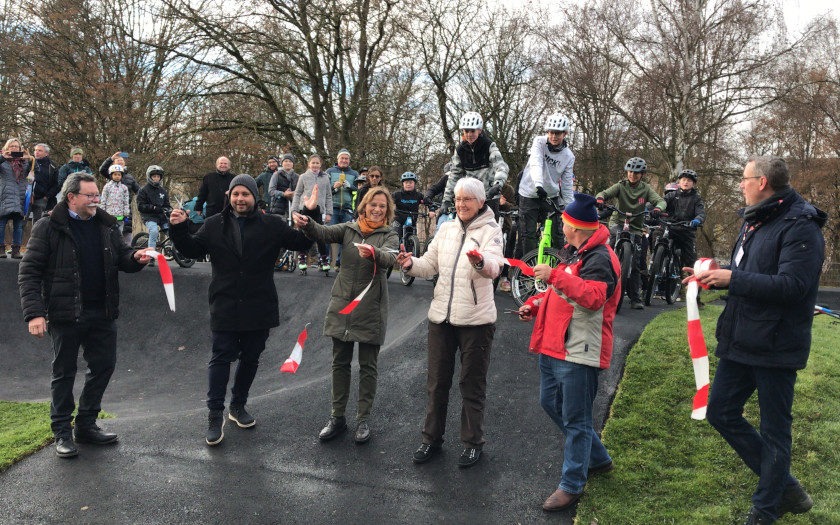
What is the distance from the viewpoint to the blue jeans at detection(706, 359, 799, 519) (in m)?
3.45

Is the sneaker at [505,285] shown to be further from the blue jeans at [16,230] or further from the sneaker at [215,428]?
the blue jeans at [16,230]

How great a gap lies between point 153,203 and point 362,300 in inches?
322

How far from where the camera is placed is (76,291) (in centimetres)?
477

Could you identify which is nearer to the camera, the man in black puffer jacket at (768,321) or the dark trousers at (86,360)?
the man in black puffer jacket at (768,321)

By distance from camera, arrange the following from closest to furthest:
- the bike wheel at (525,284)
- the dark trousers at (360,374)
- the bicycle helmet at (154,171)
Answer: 1. the dark trousers at (360,374)
2. the bike wheel at (525,284)
3. the bicycle helmet at (154,171)

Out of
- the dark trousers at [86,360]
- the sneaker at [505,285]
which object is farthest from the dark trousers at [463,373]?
the sneaker at [505,285]

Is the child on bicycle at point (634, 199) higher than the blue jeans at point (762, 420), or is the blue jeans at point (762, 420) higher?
the child on bicycle at point (634, 199)

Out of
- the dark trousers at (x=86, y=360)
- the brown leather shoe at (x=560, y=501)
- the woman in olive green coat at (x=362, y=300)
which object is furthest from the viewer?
the woman in olive green coat at (x=362, y=300)

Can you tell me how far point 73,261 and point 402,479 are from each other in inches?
119

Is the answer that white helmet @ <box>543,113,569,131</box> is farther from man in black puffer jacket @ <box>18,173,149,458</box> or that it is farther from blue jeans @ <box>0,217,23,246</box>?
blue jeans @ <box>0,217,23,246</box>

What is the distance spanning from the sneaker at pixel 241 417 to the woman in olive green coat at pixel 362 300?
0.74 metres

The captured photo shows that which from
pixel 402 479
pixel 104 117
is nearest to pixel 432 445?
pixel 402 479

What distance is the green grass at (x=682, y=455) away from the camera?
4.04 m

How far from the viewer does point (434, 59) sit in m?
24.4
